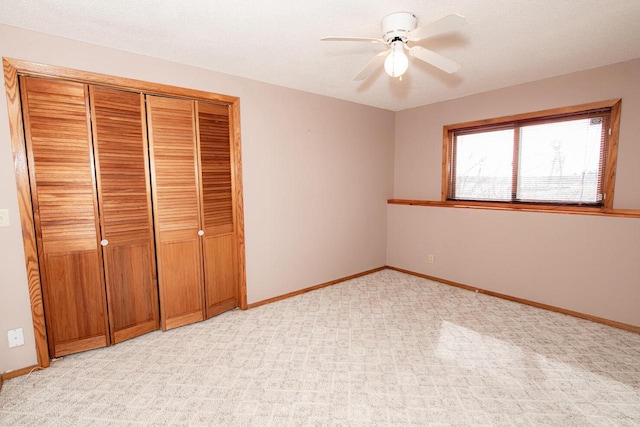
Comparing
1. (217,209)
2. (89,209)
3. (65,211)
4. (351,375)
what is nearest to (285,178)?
(217,209)

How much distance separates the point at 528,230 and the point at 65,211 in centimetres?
432

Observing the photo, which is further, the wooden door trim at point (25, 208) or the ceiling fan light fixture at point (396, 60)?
the wooden door trim at point (25, 208)

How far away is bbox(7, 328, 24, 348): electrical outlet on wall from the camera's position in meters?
2.14

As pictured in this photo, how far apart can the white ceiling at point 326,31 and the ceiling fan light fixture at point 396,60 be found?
0.21 meters

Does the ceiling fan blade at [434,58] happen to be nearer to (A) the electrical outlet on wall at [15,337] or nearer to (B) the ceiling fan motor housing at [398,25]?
(B) the ceiling fan motor housing at [398,25]

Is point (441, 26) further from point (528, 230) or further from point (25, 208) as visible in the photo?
point (25, 208)

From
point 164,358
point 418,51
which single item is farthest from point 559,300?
point 164,358

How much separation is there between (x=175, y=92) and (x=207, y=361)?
2271mm

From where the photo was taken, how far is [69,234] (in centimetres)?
231

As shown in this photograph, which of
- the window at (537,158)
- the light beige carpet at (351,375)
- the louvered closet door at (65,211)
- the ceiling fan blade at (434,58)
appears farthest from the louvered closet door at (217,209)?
the window at (537,158)

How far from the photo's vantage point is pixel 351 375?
216cm

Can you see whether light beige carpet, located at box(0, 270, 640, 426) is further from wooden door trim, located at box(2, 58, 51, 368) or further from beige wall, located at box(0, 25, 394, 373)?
beige wall, located at box(0, 25, 394, 373)

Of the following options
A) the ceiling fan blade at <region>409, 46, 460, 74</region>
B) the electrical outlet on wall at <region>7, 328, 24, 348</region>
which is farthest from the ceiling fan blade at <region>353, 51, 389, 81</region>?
the electrical outlet on wall at <region>7, 328, 24, 348</region>

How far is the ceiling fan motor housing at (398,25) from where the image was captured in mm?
1893
